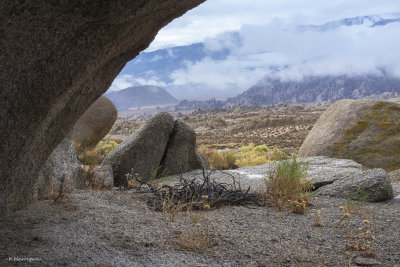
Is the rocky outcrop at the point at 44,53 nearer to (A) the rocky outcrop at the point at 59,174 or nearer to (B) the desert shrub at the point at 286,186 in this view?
(A) the rocky outcrop at the point at 59,174

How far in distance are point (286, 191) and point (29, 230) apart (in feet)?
10.8

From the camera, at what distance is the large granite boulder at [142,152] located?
764 cm

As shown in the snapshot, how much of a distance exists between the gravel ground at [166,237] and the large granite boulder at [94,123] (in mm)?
→ 9375

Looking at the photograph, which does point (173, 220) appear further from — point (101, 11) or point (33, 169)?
point (101, 11)

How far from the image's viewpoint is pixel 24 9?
261 cm

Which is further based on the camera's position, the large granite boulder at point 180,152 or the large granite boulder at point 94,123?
the large granite boulder at point 94,123

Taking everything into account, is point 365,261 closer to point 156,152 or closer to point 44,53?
point 44,53

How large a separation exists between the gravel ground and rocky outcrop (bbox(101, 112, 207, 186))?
9.92 ft

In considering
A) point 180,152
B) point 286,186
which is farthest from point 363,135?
point 286,186

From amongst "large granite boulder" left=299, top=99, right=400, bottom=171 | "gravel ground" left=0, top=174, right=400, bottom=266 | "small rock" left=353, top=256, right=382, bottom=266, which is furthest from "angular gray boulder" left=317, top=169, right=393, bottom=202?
"large granite boulder" left=299, top=99, right=400, bottom=171

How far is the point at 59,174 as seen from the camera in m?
5.24

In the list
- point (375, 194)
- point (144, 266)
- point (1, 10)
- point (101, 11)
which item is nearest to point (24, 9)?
point (1, 10)

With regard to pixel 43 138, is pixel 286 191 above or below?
below

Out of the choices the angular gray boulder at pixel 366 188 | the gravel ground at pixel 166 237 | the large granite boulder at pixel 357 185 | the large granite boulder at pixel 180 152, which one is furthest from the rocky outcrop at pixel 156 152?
the angular gray boulder at pixel 366 188
